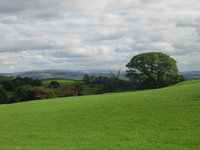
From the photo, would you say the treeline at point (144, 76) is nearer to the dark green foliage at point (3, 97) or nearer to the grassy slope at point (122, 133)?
the dark green foliage at point (3, 97)

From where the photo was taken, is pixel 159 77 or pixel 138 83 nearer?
pixel 159 77

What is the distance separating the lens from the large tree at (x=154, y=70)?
8194 cm

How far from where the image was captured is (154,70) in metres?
85.2

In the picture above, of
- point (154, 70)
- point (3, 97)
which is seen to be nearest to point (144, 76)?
point (154, 70)

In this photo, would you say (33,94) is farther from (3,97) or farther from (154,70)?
(154,70)

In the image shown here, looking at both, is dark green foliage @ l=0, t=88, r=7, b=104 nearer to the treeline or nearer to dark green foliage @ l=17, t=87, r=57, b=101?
the treeline

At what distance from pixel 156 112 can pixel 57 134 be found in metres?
9.62

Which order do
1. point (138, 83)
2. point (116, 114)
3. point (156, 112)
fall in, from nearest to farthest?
point (156, 112) < point (116, 114) < point (138, 83)

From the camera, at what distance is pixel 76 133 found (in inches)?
627

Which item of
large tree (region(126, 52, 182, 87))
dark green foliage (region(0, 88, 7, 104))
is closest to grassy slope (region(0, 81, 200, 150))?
large tree (region(126, 52, 182, 87))

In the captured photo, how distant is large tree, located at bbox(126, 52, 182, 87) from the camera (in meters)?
81.9

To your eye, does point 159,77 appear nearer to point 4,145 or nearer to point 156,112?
point 156,112

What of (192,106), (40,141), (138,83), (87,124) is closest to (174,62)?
(138,83)

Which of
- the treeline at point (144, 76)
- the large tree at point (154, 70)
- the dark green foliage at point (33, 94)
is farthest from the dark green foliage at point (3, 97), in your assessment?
the large tree at point (154, 70)
